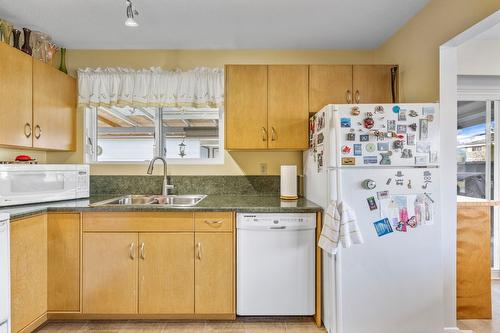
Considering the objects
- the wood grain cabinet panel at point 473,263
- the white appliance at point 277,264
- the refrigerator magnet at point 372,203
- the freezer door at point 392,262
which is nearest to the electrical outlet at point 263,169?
the white appliance at point 277,264

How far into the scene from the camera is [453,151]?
2.01m

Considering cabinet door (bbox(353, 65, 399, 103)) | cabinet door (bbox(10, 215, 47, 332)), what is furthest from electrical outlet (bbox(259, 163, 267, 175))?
cabinet door (bbox(10, 215, 47, 332))

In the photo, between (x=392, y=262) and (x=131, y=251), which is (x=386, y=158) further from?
(x=131, y=251)

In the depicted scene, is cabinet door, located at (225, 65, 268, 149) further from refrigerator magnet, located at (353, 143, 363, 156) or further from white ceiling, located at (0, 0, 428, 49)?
refrigerator magnet, located at (353, 143, 363, 156)

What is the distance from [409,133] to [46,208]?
8.23 ft

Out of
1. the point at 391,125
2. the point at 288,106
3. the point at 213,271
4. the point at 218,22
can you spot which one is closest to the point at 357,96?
the point at 288,106

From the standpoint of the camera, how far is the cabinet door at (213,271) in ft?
7.07

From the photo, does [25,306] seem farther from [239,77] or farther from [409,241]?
[409,241]

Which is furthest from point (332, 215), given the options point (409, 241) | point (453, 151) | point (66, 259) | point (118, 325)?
point (66, 259)

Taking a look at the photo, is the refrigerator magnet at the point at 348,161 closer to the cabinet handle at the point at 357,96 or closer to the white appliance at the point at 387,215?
the white appliance at the point at 387,215

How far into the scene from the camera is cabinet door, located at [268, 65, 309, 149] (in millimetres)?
2520

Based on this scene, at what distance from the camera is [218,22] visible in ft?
7.95

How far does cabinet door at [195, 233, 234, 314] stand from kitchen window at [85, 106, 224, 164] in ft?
3.51

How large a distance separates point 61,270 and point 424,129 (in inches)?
105
